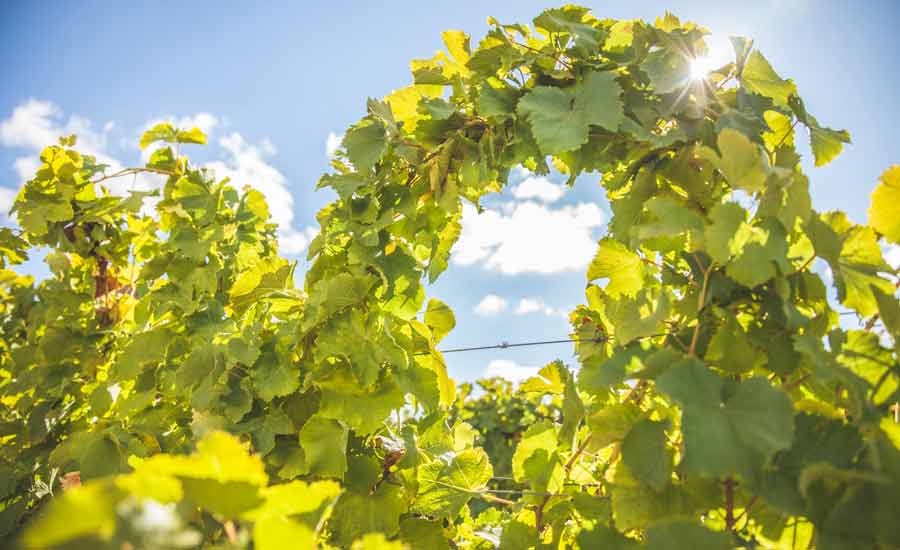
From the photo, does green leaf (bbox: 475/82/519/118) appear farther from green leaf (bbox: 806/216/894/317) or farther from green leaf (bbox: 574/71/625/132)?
green leaf (bbox: 806/216/894/317)

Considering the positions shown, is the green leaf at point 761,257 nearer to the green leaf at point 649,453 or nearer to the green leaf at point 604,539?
the green leaf at point 649,453

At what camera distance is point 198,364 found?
1.25m

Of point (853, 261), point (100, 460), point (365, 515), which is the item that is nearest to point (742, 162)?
point (853, 261)

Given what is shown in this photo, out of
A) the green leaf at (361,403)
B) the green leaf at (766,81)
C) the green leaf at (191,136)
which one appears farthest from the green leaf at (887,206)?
the green leaf at (191,136)

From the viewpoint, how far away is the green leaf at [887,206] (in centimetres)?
69

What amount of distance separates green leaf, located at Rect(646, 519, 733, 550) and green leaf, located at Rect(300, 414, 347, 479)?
2.11ft

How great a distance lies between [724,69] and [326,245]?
933 mm

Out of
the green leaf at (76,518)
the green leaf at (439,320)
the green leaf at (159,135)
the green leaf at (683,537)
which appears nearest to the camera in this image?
the green leaf at (76,518)

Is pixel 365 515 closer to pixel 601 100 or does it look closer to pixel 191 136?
pixel 601 100

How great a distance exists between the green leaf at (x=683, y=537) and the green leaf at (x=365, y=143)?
880 mm

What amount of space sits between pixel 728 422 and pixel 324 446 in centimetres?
77

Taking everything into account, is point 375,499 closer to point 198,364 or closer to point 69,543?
point 198,364

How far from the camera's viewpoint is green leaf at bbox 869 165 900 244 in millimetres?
692

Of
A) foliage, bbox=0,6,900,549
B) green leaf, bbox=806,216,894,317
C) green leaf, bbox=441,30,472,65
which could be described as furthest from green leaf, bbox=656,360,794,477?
green leaf, bbox=441,30,472,65
